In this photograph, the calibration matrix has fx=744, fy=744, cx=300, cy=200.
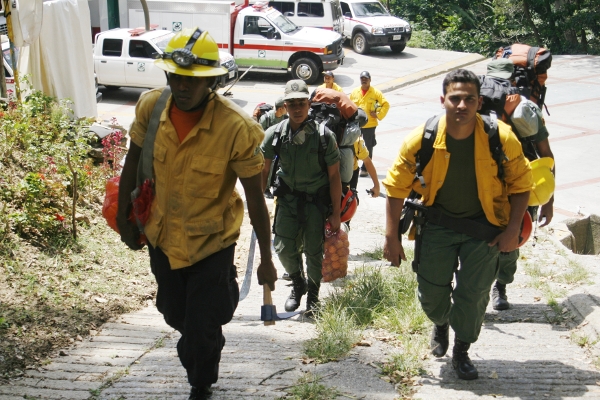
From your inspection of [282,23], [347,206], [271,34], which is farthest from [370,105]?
[282,23]

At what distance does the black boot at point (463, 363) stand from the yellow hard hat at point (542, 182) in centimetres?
113

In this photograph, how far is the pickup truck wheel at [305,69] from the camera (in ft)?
70.2

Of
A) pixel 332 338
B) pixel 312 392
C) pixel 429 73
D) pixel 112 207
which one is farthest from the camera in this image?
pixel 429 73

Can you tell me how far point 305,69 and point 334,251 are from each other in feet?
52.6

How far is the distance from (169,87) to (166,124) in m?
0.18

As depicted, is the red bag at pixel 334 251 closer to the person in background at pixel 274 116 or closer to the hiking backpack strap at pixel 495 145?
the person in background at pixel 274 116

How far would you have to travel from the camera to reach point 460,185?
420cm

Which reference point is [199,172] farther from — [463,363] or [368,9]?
[368,9]

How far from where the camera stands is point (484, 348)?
4.84 m

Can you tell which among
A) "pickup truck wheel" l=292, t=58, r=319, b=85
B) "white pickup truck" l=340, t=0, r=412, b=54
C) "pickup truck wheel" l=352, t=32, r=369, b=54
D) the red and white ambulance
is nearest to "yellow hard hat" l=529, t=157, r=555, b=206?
the red and white ambulance

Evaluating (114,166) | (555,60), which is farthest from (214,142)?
(555,60)

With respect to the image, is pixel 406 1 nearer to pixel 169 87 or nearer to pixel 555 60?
pixel 555 60

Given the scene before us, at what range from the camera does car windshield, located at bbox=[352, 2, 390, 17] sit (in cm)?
2687

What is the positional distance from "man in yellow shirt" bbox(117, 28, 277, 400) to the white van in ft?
71.9
